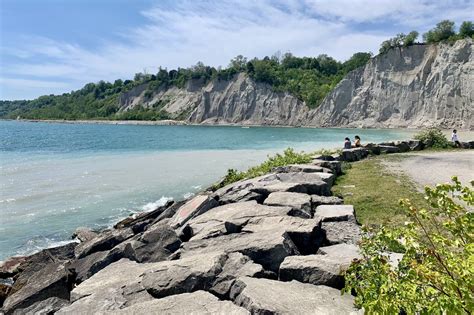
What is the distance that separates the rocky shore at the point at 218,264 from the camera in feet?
16.7

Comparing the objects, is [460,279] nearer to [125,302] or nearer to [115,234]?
[125,302]

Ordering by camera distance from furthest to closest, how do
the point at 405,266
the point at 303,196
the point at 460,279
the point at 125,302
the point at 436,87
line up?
the point at 436,87 → the point at 303,196 → the point at 125,302 → the point at 405,266 → the point at 460,279

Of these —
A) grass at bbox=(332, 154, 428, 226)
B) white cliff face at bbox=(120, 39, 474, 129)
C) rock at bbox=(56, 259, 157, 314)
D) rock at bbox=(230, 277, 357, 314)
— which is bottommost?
rock at bbox=(56, 259, 157, 314)

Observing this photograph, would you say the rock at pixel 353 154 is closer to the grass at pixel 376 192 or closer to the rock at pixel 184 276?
the grass at pixel 376 192

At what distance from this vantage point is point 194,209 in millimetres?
9953

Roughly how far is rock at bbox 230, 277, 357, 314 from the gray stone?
3.33m

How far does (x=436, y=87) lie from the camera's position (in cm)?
7575

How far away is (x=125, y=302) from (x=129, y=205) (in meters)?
11.9

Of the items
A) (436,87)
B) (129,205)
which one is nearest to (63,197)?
(129,205)

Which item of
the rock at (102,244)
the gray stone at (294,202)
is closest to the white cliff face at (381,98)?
the gray stone at (294,202)

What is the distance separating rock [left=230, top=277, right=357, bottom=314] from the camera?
462cm

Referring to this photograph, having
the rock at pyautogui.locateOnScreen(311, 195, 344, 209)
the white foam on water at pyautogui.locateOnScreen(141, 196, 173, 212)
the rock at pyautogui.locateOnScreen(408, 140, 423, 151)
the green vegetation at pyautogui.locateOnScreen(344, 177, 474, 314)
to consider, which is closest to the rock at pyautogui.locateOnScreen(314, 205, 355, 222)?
the rock at pyautogui.locateOnScreen(311, 195, 344, 209)

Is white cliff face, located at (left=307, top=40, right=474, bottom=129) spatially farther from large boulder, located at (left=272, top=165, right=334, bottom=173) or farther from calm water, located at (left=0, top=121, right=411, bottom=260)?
large boulder, located at (left=272, top=165, right=334, bottom=173)

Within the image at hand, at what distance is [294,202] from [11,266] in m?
7.94
